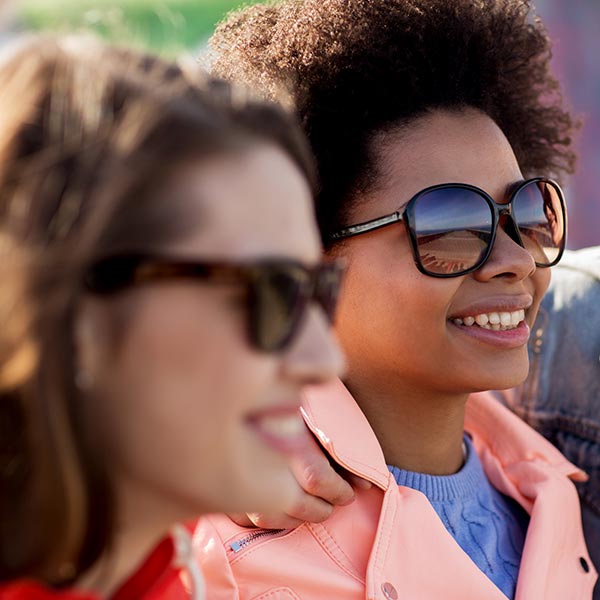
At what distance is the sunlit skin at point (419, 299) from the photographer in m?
2.08

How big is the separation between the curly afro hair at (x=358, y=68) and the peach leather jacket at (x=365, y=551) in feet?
1.58

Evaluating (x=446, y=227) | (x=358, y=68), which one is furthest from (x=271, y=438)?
(x=358, y=68)

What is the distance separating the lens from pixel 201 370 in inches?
44.5

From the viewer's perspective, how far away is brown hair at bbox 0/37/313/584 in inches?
42.1

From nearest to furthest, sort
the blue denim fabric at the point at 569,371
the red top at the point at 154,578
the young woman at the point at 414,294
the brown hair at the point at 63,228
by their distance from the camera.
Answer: the brown hair at the point at 63,228, the red top at the point at 154,578, the young woman at the point at 414,294, the blue denim fabric at the point at 569,371

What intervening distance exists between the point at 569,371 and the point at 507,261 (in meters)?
A: 0.70

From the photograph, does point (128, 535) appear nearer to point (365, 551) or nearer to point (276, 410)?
point (276, 410)

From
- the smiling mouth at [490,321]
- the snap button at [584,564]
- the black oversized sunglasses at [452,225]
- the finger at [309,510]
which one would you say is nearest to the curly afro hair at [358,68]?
the black oversized sunglasses at [452,225]

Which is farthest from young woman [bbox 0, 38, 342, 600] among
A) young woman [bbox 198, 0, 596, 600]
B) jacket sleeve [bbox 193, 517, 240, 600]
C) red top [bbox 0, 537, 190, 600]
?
young woman [bbox 198, 0, 596, 600]

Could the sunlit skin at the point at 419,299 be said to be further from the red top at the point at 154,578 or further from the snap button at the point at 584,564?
the red top at the point at 154,578

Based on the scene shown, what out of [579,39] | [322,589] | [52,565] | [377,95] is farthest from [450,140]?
[579,39]

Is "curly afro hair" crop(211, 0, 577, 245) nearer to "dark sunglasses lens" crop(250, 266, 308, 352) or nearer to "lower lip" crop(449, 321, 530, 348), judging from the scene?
"lower lip" crop(449, 321, 530, 348)

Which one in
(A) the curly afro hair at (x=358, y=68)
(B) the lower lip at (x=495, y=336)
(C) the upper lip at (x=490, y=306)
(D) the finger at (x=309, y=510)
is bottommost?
(D) the finger at (x=309, y=510)

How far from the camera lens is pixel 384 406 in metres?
2.21
